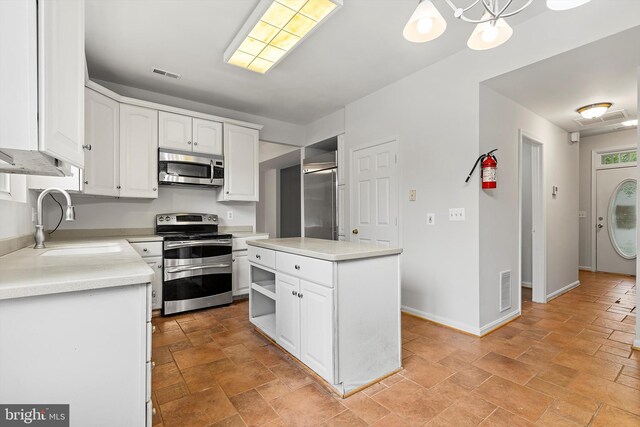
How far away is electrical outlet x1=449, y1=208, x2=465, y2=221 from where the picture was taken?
283 cm

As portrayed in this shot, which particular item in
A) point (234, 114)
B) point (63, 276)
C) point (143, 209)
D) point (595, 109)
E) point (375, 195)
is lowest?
point (63, 276)

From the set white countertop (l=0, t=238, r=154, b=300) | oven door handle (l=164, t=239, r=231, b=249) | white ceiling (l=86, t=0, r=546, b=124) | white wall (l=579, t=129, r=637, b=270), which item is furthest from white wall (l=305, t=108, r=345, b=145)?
white wall (l=579, t=129, r=637, b=270)

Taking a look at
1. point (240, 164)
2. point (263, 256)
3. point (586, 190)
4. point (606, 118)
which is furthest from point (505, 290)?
point (586, 190)

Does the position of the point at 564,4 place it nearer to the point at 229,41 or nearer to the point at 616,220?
the point at 229,41

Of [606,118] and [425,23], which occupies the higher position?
[606,118]

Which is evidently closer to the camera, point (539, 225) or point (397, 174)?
point (397, 174)

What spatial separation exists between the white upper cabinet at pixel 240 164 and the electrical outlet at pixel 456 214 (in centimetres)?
252

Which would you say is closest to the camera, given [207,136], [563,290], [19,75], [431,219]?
[19,75]

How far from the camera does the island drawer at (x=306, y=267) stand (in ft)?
5.93

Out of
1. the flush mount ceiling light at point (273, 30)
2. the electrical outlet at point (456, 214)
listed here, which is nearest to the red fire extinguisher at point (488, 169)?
the electrical outlet at point (456, 214)

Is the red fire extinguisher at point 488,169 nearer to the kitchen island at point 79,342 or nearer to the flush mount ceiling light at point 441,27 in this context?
the flush mount ceiling light at point 441,27

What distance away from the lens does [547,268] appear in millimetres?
3748

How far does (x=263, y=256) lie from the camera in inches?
101

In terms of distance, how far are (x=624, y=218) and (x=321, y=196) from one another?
536cm
